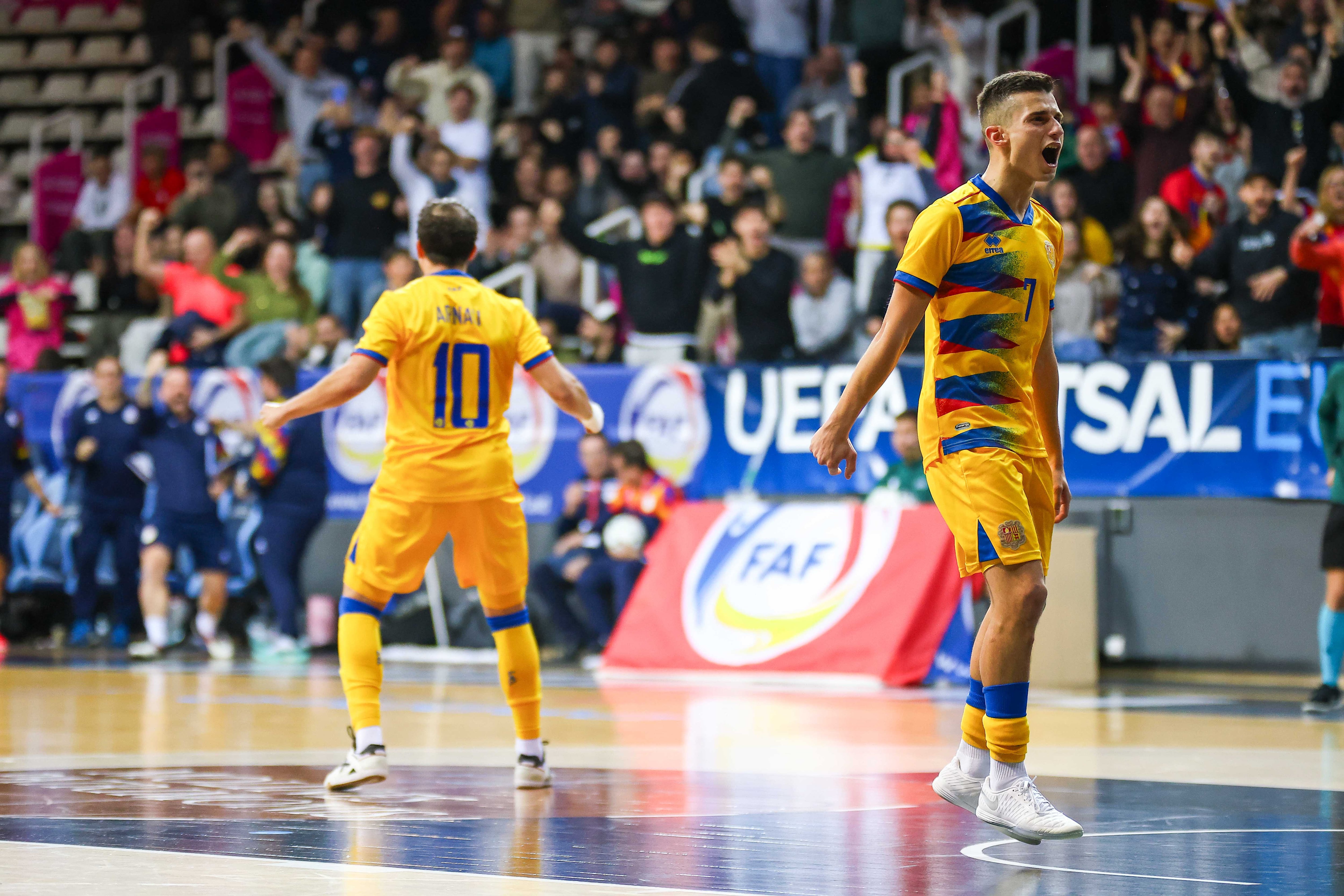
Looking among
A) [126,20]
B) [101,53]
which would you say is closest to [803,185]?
[101,53]

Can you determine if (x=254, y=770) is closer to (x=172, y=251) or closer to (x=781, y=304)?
(x=781, y=304)

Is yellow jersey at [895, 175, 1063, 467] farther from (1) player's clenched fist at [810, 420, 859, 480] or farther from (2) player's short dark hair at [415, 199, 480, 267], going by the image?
(2) player's short dark hair at [415, 199, 480, 267]

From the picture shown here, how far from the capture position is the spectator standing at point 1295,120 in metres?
14.6

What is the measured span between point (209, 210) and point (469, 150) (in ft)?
10.2

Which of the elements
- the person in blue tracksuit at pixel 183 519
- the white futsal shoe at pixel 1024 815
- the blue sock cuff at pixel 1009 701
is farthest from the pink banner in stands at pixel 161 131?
the white futsal shoe at pixel 1024 815

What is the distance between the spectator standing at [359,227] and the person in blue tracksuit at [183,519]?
7.43ft

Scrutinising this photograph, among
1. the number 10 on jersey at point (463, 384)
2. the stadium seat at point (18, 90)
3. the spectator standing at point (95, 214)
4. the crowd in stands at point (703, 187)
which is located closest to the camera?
the number 10 on jersey at point (463, 384)

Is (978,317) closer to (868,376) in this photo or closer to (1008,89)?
(868,376)

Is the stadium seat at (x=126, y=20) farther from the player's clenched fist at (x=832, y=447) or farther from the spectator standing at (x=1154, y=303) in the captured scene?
the player's clenched fist at (x=832, y=447)

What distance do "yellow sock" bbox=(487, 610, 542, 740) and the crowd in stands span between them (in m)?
7.03

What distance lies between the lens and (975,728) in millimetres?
6133

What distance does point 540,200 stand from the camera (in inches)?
708

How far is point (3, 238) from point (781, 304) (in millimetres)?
13022

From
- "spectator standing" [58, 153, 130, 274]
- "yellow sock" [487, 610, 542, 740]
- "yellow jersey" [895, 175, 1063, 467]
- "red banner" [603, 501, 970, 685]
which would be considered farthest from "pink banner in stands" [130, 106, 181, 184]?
"yellow jersey" [895, 175, 1063, 467]
